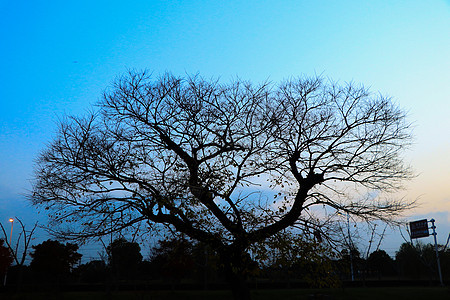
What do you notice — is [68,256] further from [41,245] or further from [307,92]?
[307,92]

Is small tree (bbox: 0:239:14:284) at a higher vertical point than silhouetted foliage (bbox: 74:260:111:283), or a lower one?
higher

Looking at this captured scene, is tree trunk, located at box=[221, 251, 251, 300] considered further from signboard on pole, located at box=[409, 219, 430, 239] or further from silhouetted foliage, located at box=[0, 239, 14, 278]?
signboard on pole, located at box=[409, 219, 430, 239]

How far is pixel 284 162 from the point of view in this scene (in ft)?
49.0

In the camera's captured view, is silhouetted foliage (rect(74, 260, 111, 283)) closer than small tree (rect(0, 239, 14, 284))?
No

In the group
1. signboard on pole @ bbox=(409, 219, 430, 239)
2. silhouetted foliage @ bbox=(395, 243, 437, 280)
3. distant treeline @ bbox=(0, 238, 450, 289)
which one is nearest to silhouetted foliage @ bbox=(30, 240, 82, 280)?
distant treeline @ bbox=(0, 238, 450, 289)

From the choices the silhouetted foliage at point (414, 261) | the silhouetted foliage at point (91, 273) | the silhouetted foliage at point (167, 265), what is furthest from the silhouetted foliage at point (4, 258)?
the silhouetted foliage at point (414, 261)

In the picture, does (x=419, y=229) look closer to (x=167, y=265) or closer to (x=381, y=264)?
(x=381, y=264)

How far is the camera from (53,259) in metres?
39.8

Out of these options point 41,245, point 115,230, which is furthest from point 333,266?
point 41,245

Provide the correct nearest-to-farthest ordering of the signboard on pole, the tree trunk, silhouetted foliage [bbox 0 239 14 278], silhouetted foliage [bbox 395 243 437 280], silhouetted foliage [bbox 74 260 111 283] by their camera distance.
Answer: the tree trunk
silhouetted foliage [bbox 0 239 14 278]
silhouetted foliage [bbox 74 260 111 283]
the signboard on pole
silhouetted foliage [bbox 395 243 437 280]

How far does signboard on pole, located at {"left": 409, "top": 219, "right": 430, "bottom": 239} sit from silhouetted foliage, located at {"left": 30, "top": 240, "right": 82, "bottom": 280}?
4239 centimetres

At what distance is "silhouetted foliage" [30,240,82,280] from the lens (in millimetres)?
39844

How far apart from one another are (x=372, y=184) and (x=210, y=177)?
21.7ft

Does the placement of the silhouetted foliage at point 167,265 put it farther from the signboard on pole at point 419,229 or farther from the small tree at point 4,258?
the signboard on pole at point 419,229
